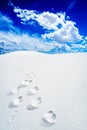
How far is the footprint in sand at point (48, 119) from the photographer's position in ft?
4.70

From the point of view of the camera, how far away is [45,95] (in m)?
1.83

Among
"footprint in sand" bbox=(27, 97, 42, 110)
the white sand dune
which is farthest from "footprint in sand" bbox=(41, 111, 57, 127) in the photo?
"footprint in sand" bbox=(27, 97, 42, 110)

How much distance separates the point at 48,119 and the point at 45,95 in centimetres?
38

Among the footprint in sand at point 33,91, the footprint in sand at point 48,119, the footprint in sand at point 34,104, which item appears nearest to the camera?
the footprint in sand at point 48,119

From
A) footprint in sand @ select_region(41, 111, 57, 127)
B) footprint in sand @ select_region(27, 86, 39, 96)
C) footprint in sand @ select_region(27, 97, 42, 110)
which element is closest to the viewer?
footprint in sand @ select_region(41, 111, 57, 127)

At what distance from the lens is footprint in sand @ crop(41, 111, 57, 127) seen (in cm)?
143

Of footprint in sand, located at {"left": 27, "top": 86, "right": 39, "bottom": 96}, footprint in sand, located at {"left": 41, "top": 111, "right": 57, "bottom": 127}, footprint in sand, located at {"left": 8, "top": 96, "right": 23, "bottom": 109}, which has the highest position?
footprint in sand, located at {"left": 27, "top": 86, "right": 39, "bottom": 96}

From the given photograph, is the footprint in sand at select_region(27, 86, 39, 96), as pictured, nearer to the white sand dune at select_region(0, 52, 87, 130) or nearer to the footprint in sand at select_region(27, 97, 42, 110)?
the white sand dune at select_region(0, 52, 87, 130)

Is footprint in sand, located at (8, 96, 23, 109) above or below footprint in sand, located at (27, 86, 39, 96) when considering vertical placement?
below

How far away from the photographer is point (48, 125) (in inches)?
55.9

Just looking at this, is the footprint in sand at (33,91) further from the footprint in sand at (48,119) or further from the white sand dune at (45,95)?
the footprint in sand at (48,119)

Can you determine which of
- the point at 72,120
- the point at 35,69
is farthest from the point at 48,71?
the point at 72,120

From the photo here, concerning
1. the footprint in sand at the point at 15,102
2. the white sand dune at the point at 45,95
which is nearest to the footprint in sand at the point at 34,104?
the white sand dune at the point at 45,95

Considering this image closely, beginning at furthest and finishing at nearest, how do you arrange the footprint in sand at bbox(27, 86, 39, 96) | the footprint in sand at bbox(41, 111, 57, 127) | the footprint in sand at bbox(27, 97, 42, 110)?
the footprint in sand at bbox(27, 86, 39, 96)
the footprint in sand at bbox(27, 97, 42, 110)
the footprint in sand at bbox(41, 111, 57, 127)
